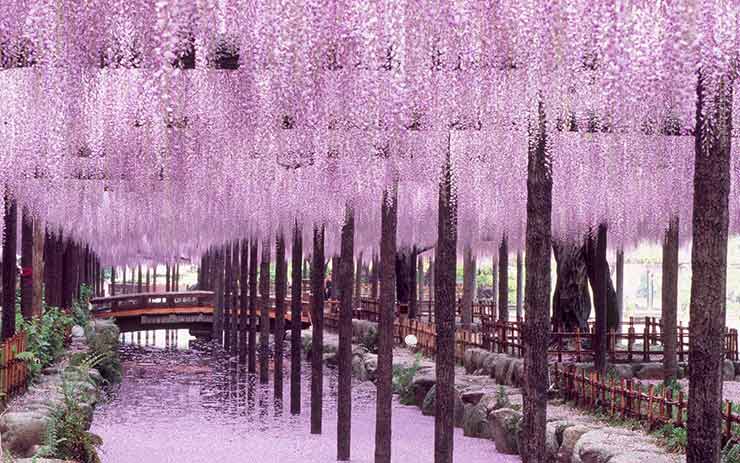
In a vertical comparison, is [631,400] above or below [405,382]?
above

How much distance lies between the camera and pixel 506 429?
36.4 feet

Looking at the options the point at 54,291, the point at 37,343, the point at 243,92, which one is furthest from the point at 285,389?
the point at 243,92

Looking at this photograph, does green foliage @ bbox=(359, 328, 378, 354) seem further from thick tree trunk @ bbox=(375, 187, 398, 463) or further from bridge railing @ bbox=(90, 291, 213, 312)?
thick tree trunk @ bbox=(375, 187, 398, 463)

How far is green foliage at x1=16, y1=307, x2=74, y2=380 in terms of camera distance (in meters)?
12.2

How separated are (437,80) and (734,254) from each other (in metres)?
36.5

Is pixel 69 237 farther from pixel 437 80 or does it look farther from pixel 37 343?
pixel 437 80

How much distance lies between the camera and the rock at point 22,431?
8.14m

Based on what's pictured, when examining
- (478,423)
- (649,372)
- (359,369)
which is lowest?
(359,369)

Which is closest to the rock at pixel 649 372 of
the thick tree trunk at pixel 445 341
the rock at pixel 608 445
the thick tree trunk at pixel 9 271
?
the rock at pixel 608 445

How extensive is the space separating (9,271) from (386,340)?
5580 millimetres

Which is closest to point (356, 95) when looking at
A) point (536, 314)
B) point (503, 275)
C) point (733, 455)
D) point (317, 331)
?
point (536, 314)

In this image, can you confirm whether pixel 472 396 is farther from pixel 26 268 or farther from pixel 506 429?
pixel 26 268

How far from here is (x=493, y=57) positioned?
5.19 metres

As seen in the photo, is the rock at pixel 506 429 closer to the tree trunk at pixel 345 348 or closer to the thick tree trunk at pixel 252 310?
the tree trunk at pixel 345 348
